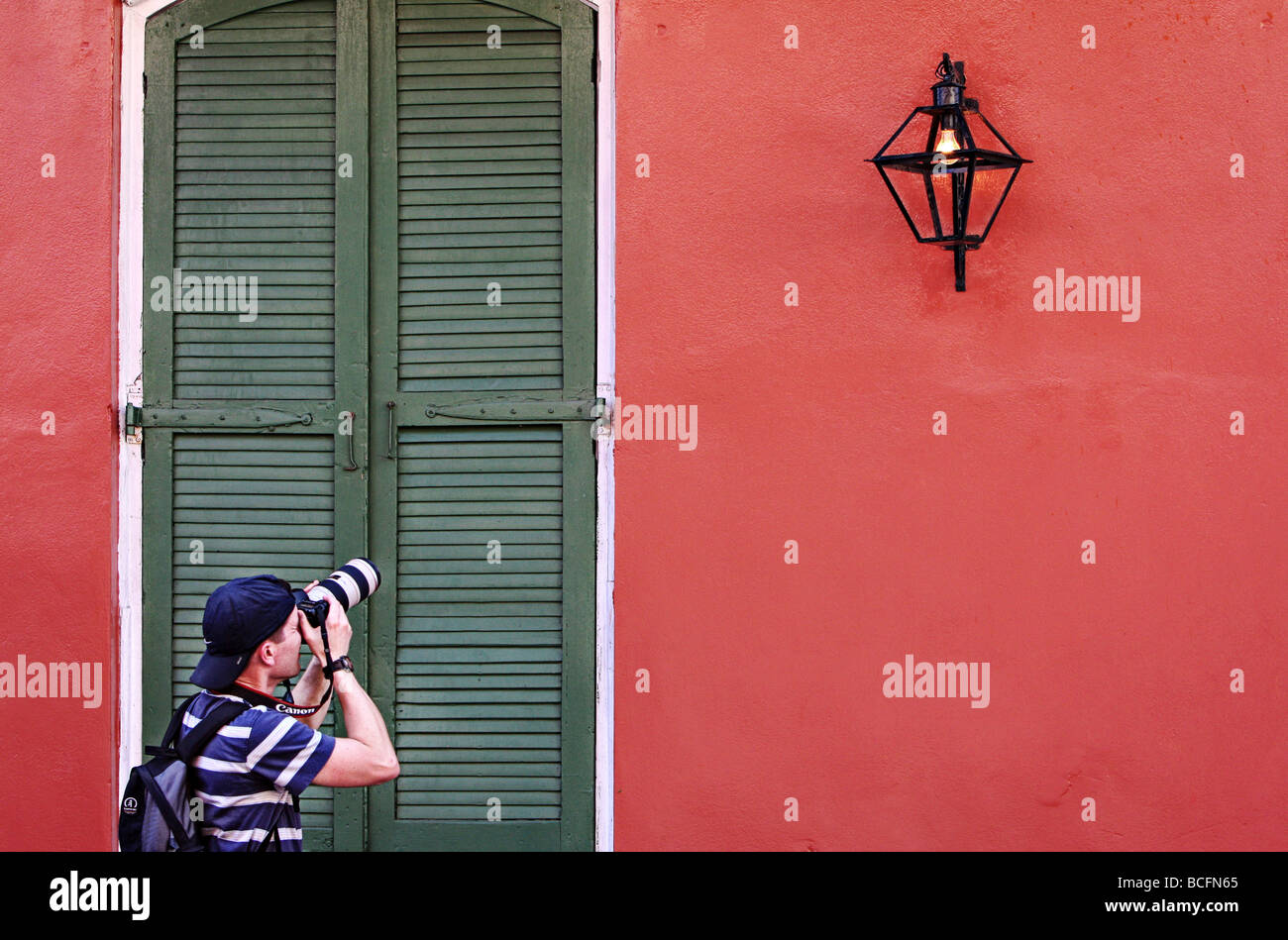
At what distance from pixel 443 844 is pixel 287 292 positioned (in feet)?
6.06

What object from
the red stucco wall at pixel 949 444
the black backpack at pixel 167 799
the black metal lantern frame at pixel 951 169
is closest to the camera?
the black backpack at pixel 167 799

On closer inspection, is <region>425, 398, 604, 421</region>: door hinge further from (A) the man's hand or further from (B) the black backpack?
(B) the black backpack

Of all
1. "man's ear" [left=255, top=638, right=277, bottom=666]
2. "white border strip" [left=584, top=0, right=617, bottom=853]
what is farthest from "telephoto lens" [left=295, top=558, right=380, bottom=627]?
"white border strip" [left=584, top=0, right=617, bottom=853]

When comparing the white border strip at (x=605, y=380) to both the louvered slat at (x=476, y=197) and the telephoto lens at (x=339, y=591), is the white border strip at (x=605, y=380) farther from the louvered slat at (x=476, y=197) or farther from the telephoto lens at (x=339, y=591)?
the telephoto lens at (x=339, y=591)

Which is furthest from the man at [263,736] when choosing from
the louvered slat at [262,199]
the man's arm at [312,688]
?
the louvered slat at [262,199]

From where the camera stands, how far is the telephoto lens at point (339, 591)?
2.71 m

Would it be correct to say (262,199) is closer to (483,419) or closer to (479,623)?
(483,419)

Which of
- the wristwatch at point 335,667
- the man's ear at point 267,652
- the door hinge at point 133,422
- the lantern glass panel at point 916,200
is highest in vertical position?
the lantern glass panel at point 916,200

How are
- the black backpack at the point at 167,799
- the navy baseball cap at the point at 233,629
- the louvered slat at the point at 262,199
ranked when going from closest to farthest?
1. the black backpack at the point at 167,799
2. the navy baseball cap at the point at 233,629
3. the louvered slat at the point at 262,199

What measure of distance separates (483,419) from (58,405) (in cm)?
135

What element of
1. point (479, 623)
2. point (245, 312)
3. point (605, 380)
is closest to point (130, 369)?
point (245, 312)

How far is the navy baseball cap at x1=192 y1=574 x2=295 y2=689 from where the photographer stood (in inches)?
100

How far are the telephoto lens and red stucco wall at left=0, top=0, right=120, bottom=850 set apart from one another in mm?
1360
